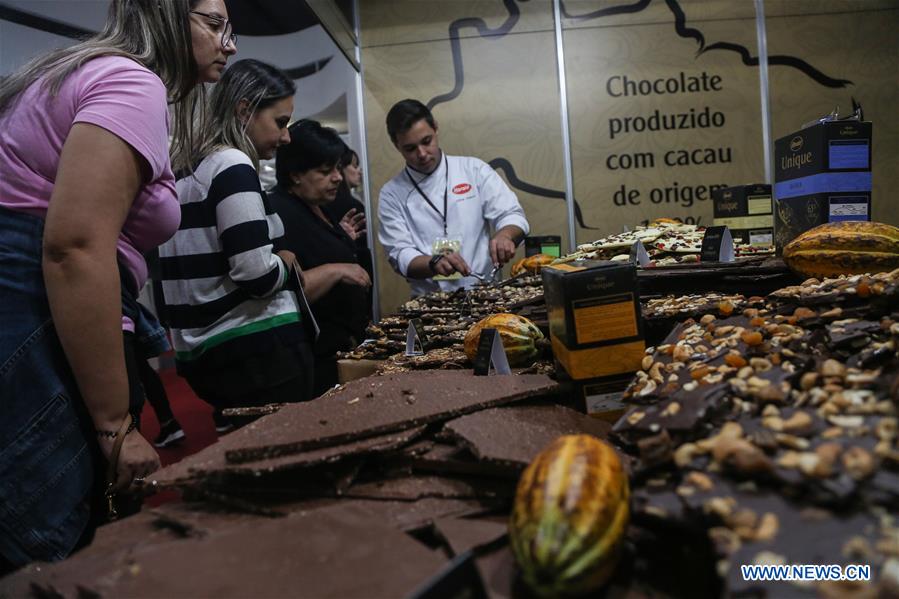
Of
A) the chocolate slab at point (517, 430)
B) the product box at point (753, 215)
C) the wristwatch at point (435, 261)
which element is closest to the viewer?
the chocolate slab at point (517, 430)

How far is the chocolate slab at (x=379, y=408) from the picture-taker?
0.86 metres

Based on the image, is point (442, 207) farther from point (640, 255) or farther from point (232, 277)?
point (232, 277)

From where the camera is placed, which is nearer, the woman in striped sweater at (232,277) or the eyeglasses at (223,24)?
the eyeglasses at (223,24)

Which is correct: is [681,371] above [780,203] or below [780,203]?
below

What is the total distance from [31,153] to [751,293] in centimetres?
158

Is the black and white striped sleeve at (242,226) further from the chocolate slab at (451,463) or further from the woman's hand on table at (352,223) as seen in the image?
the woman's hand on table at (352,223)

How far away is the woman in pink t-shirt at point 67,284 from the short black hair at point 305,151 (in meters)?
1.50

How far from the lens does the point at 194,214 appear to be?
196cm

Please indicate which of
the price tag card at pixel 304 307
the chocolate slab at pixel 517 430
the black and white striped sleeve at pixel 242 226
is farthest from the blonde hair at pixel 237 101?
the chocolate slab at pixel 517 430

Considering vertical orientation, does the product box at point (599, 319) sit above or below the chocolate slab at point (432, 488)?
above

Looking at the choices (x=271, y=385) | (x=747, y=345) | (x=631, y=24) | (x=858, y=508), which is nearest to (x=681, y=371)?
(x=747, y=345)

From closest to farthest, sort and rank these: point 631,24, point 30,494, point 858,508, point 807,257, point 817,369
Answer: point 858,508 < point 817,369 < point 30,494 < point 807,257 < point 631,24

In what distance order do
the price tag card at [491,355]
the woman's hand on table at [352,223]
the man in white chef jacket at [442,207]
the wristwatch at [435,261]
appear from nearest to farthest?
the price tag card at [491,355] → the wristwatch at [435,261] → the woman's hand on table at [352,223] → the man in white chef jacket at [442,207]

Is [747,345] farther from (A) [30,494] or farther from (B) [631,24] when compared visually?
(B) [631,24]
